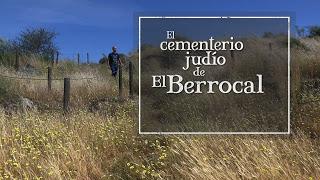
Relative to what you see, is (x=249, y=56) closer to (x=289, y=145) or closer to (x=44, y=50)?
(x=289, y=145)

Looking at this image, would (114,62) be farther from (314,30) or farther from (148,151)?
(314,30)

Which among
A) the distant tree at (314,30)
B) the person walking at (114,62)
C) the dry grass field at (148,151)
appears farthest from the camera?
the distant tree at (314,30)

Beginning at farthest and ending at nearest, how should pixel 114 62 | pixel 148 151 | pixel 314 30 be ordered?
pixel 314 30 → pixel 114 62 → pixel 148 151

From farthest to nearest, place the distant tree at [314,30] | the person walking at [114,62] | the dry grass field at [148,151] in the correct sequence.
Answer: the distant tree at [314,30] < the person walking at [114,62] < the dry grass field at [148,151]

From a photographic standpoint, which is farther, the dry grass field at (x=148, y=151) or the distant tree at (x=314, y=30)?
the distant tree at (x=314, y=30)

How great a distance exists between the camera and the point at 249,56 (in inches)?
318

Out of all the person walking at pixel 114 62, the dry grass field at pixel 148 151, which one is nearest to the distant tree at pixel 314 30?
the person walking at pixel 114 62

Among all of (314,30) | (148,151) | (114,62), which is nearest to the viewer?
(148,151)

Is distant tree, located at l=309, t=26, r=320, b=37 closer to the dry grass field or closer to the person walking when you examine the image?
the person walking

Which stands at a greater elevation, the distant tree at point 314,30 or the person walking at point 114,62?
the distant tree at point 314,30

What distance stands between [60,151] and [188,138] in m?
1.79

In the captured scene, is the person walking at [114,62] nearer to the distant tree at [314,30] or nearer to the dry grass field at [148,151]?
Answer: the dry grass field at [148,151]

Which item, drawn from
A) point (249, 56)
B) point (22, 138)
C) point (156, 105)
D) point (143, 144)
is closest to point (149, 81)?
point (156, 105)

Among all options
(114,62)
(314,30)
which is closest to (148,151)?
(114,62)
